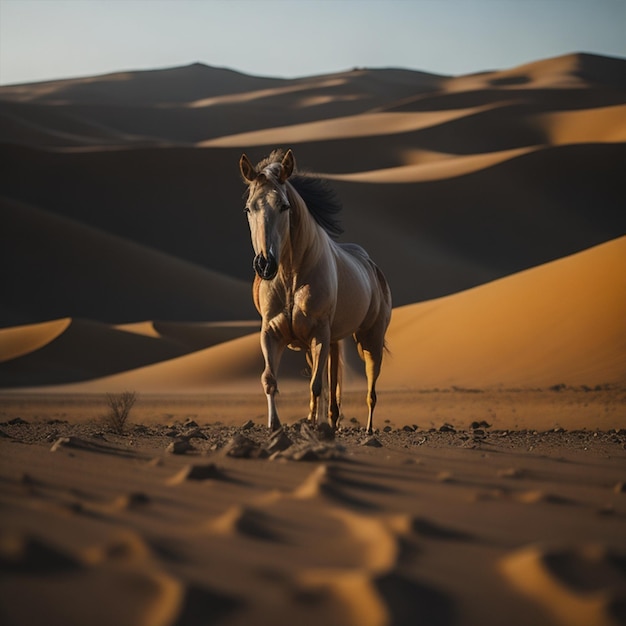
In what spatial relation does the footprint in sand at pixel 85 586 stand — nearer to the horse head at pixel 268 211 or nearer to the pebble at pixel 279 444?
the pebble at pixel 279 444

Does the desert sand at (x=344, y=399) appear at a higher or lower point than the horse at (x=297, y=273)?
lower

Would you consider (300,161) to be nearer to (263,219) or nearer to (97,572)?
(263,219)

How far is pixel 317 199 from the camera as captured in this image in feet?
32.4

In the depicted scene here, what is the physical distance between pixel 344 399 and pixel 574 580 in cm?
1787

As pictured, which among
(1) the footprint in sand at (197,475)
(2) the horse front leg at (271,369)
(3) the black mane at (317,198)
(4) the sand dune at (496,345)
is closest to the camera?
(1) the footprint in sand at (197,475)

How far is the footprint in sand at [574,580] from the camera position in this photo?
301 centimetres

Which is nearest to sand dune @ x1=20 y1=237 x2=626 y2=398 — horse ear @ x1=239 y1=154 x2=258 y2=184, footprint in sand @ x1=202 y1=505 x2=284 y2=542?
horse ear @ x1=239 y1=154 x2=258 y2=184

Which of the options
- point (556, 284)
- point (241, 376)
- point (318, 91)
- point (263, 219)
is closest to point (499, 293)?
point (556, 284)

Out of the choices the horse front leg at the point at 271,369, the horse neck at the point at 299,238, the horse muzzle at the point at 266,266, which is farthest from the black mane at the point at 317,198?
the horse muzzle at the point at 266,266

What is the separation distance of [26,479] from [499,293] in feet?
76.9

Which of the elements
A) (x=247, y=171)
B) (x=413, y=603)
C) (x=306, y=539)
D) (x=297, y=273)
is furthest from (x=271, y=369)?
(x=413, y=603)

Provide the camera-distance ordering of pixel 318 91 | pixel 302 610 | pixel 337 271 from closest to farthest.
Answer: pixel 302 610, pixel 337 271, pixel 318 91

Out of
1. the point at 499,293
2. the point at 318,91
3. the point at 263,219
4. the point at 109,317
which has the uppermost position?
the point at 318,91

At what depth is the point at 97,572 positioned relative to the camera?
3.26m
